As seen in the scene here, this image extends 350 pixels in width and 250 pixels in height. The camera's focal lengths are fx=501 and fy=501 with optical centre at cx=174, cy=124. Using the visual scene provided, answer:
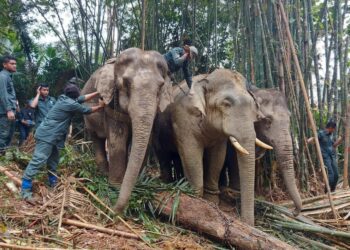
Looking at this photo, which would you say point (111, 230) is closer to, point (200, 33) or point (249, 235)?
point (249, 235)

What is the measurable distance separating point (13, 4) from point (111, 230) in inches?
318

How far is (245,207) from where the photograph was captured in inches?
222

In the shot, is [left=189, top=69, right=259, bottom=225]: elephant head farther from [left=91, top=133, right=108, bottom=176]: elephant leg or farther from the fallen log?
[left=91, top=133, right=108, bottom=176]: elephant leg

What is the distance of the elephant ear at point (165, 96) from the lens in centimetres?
577

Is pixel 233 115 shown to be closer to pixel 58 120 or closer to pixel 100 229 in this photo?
pixel 58 120

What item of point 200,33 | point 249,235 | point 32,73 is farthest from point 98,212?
point 32,73

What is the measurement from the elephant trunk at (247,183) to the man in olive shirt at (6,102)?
3269 millimetres

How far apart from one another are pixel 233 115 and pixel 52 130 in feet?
6.93

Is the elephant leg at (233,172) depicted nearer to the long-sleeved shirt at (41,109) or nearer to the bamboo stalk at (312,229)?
the bamboo stalk at (312,229)

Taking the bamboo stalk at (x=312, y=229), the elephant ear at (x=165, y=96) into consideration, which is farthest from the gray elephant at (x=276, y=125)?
the elephant ear at (x=165, y=96)

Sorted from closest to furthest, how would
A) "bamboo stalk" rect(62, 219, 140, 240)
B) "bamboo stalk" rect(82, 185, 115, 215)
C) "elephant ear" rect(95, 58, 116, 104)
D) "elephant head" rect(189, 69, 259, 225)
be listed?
1. "bamboo stalk" rect(62, 219, 140, 240)
2. "bamboo stalk" rect(82, 185, 115, 215)
3. "elephant head" rect(189, 69, 259, 225)
4. "elephant ear" rect(95, 58, 116, 104)

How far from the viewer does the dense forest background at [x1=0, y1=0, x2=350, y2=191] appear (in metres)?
7.53

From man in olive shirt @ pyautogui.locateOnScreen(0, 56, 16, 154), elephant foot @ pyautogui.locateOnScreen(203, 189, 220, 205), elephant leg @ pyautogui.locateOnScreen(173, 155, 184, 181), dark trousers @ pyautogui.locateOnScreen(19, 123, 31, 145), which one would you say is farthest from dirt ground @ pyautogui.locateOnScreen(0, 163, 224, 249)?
dark trousers @ pyautogui.locateOnScreen(19, 123, 31, 145)

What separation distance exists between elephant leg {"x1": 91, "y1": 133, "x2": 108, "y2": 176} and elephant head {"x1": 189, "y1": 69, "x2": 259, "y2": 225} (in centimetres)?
155
